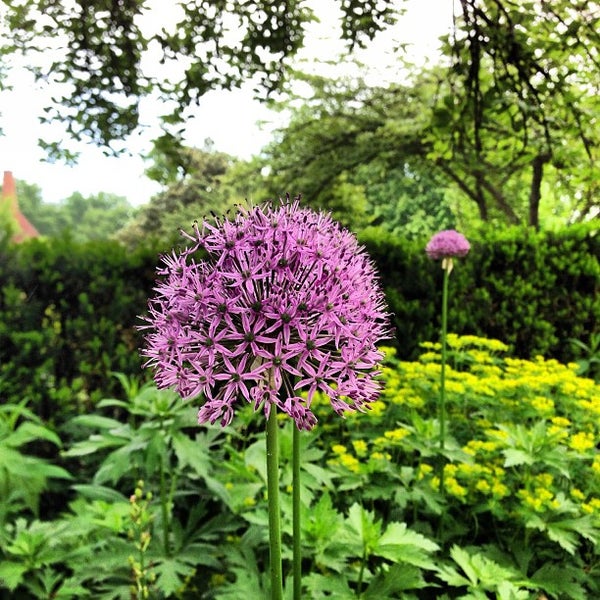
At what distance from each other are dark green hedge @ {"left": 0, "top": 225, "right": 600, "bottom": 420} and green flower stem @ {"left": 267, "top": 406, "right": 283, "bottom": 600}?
3209mm

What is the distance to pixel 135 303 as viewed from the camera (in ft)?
17.4

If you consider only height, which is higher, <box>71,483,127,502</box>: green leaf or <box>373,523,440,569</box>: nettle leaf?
<box>373,523,440,569</box>: nettle leaf

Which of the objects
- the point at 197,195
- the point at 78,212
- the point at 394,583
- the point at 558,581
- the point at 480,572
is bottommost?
the point at 558,581

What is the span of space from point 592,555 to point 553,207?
22.4 metres

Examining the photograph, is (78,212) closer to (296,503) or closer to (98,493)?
(98,493)

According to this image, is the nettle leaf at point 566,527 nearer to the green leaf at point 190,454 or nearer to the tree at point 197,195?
the green leaf at point 190,454

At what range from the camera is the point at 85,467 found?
4934 mm

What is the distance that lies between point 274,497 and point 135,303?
4.15 m

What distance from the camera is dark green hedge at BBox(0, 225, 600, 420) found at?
5023mm

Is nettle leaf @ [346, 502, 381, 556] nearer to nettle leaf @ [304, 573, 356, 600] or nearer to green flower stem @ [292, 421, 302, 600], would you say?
nettle leaf @ [304, 573, 356, 600]

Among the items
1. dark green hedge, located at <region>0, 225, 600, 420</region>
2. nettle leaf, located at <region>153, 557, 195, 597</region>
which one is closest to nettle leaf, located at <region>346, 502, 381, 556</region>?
nettle leaf, located at <region>153, 557, 195, 597</region>

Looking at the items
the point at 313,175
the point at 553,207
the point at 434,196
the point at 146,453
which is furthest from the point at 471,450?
the point at 434,196

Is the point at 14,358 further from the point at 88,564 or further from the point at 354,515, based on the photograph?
the point at 354,515

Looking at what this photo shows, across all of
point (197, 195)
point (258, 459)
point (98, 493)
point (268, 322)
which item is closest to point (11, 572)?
point (98, 493)
